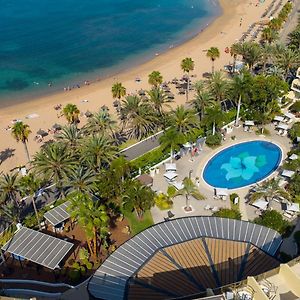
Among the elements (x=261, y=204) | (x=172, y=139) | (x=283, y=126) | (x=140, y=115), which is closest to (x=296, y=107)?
(x=283, y=126)

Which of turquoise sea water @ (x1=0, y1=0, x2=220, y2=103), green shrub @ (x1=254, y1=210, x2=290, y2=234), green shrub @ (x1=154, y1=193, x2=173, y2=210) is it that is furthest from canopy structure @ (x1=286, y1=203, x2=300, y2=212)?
turquoise sea water @ (x1=0, y1=0, x2=220, y2=103)

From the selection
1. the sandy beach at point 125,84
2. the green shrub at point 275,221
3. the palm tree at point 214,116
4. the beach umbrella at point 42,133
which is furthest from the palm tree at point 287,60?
the beach umbrella at point 42,133

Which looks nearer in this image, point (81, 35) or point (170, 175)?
point (170, 175)

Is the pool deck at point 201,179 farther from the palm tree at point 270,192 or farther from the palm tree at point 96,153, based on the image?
the palm tree at point 96,153

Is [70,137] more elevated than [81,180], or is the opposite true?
[70,137]

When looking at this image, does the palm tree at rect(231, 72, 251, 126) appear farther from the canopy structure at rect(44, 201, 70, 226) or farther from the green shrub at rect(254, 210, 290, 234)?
the canopy structure at rect(44, 201, 70, 226)

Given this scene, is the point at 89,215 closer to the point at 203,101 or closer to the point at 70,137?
the point at 70,137

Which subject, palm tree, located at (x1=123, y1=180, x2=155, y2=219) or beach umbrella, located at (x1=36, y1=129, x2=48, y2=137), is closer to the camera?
palm tree, located at (x1=123, y1=180, x2=155, y2=219)
